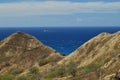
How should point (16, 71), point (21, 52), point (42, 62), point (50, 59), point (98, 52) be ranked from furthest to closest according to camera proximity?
point (21, 52) → point (50, 59) → point (42, 62) → point (16, 71) → point (98, 52)

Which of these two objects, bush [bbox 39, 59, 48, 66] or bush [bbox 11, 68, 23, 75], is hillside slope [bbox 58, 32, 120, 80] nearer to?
bush [bbox 39, 59, 48, 66]

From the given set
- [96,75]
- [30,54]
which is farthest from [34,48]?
[96,75]

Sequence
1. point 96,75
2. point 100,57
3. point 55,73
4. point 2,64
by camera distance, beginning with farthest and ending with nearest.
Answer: point 2,64, point 100,57, point 55,73, point 96,75

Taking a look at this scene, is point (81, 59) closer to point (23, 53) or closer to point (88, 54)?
point (88, 54)

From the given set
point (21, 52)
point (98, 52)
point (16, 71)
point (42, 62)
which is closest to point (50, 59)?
point (42, 62)

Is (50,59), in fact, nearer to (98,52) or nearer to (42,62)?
(42,62)

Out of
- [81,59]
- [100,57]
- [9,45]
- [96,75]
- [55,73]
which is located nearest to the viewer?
[96,75]

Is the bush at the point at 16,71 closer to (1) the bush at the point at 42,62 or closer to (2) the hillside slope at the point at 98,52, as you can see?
(1) the bush at the point at 42,62

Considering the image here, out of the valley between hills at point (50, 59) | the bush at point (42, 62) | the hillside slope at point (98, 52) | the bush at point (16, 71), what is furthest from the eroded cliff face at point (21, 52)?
the hillside slope at point (98, 52)
